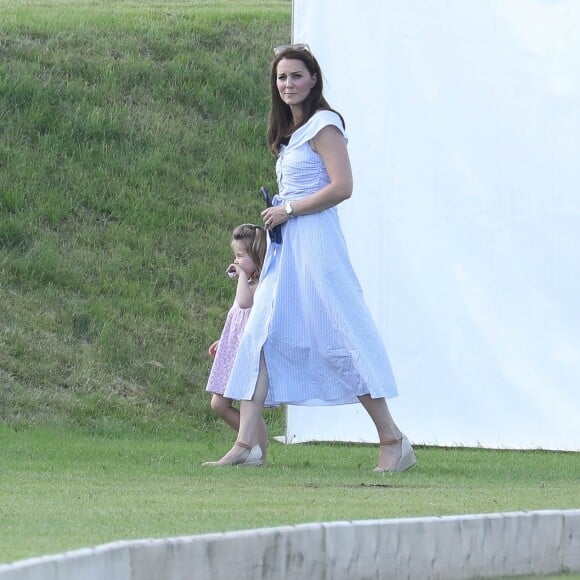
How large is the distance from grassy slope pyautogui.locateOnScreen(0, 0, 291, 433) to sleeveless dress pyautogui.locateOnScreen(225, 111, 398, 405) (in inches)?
92.8

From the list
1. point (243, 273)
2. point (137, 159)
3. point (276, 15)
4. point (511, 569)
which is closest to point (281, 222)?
point (243, 273)

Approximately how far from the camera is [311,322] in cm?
556

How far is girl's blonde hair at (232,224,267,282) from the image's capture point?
6.02 meters

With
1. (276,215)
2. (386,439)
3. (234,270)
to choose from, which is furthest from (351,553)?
(234,270)

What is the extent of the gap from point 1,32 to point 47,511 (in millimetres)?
8511

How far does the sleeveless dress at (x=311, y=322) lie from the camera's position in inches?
218

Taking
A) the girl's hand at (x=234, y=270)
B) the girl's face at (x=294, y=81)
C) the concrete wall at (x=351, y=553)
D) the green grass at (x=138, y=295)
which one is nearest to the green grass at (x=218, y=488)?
the green grass at (x=138, y=295)

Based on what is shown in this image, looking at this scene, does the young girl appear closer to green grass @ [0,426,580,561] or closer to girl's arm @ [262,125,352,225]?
green grass @ [0,426,580,561]

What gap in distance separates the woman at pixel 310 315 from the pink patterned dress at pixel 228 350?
47cm

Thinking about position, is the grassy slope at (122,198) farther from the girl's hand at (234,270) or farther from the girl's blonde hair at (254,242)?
the girl's blonde hair at (254,242)

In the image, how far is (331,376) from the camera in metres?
5.55

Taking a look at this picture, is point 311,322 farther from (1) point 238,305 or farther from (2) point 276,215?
(1) point 238,305

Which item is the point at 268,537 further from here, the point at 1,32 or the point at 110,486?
the point at 1,32

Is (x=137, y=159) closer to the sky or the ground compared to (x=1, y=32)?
closer to the ground
